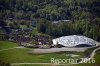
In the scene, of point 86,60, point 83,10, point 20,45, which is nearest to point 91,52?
point 86,60

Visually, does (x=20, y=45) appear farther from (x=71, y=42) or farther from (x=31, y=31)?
(x=71, y=42)

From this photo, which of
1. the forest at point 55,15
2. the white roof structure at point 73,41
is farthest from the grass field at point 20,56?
A: the forest at point 55,15

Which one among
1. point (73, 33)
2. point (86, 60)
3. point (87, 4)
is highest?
point (87, 4)

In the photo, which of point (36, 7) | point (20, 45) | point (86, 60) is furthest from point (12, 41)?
point (86, 60)

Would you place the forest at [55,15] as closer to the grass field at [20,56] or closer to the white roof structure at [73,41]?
the white roof structure at [73,41]

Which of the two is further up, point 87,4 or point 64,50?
point 87,4

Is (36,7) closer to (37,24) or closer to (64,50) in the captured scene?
(37,24)

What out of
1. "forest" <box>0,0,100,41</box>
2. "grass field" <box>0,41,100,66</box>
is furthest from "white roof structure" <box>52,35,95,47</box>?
"grass field" <box>0,41,100,66</box>

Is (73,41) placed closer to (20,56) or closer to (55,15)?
(55,15)
